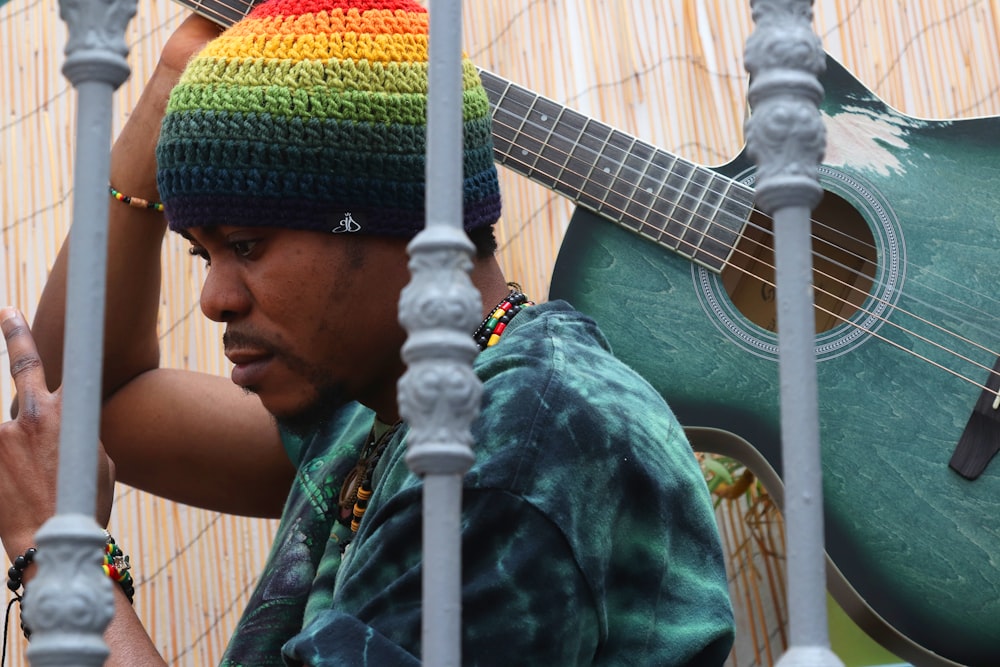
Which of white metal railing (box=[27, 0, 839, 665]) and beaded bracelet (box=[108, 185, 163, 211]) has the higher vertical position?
beaded bracelet (box=[108, 185, 163, 211])

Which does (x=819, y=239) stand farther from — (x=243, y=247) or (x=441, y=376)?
(x=441, y=376)

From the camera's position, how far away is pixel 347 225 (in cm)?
141

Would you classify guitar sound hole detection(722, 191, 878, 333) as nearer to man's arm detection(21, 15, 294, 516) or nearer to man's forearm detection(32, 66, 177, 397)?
man's arm detection(21, 15, 294, 516)

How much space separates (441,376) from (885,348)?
1.44m

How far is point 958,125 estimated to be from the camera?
220cm

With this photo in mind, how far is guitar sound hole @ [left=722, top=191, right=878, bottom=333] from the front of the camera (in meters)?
2.16

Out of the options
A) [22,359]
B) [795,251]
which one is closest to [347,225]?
[22,359]

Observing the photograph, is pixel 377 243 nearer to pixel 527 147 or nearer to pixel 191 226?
pixel 191 226

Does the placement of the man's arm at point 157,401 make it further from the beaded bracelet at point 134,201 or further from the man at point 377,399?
the man at point 377,399

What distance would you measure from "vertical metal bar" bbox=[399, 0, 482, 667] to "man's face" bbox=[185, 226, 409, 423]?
64 centimetres

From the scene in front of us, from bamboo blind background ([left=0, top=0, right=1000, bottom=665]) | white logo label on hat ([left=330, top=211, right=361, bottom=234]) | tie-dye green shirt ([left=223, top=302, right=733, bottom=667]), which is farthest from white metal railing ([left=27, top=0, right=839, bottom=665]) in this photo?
bamboo blind background ([left=0, top=0, right=1000, bottom=665])

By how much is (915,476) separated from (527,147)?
714 mm

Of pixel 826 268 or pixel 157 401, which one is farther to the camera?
pixel 826 268

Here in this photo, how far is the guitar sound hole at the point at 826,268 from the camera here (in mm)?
2156
